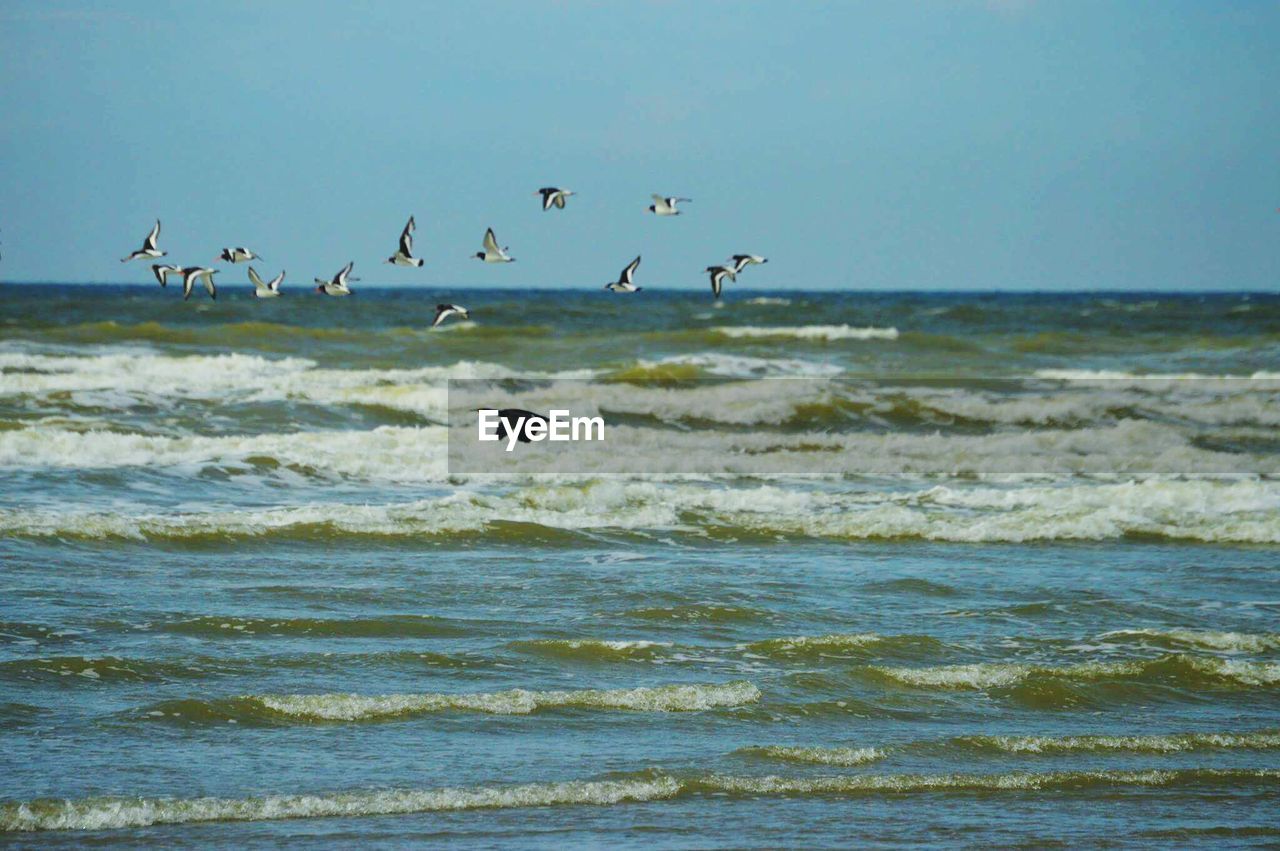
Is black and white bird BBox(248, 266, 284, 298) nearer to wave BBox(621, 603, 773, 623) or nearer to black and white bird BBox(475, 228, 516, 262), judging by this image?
black and white bird BBox(475, 228, 516, 262)

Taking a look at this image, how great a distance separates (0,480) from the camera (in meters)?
15.7

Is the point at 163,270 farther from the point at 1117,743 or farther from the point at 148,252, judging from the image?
the point at 1117,743

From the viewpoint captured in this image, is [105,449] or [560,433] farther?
[560,433]

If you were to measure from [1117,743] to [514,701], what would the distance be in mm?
3242

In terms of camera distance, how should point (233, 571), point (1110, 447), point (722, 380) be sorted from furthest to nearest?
point (722, 380) → point (1110, 447) → point (233, 571)

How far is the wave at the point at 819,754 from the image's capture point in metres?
7.32

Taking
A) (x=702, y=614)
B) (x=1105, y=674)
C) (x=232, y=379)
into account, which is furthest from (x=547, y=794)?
(x=232, y=379)

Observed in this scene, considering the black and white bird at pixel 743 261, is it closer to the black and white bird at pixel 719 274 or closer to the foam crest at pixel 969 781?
the black and white bird at pixel 719 274

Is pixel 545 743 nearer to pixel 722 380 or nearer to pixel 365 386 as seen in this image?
pixel 365 386

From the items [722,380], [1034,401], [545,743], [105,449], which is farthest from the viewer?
[722,380]

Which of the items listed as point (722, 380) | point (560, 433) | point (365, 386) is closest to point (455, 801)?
point (560, 433)

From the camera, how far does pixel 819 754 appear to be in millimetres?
7391

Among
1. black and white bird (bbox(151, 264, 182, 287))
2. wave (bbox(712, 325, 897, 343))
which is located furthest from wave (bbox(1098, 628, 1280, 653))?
wave (bbox(712, 325, 897, 343))

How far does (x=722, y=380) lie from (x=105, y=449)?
48.8 feet
